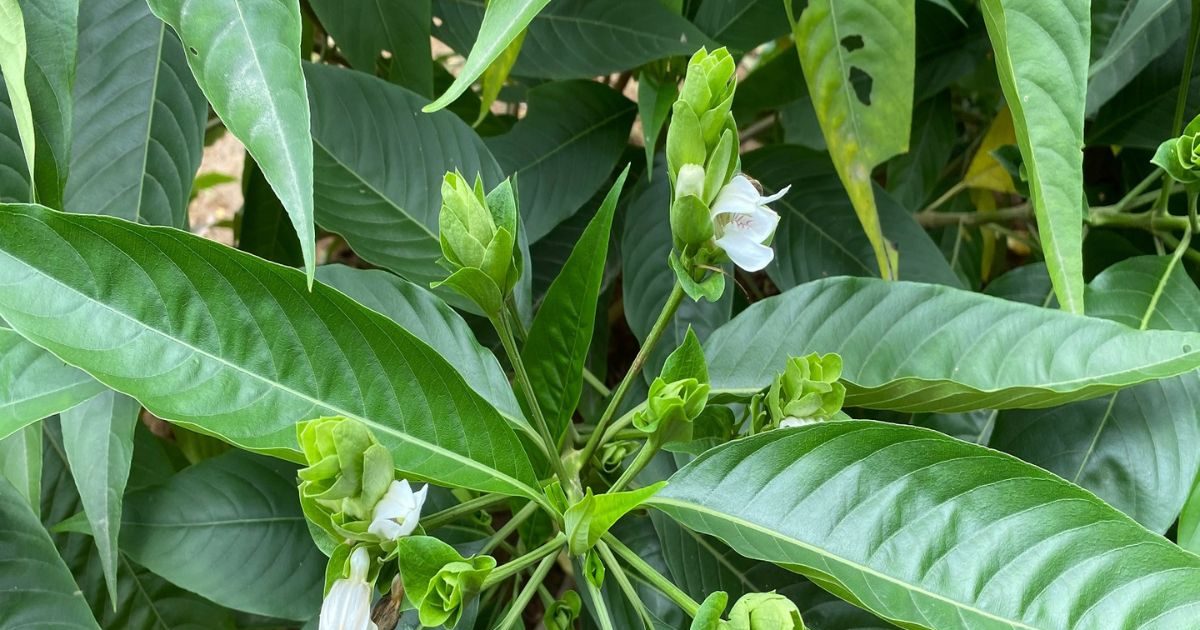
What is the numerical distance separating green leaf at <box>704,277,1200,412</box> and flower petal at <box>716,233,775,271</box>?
0.48ft

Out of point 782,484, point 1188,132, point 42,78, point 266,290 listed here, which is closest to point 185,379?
point 266,290

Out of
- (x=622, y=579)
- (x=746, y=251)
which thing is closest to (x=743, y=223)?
(x=746, y=251)

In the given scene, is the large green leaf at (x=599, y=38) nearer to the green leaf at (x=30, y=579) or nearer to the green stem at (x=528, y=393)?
the green stem at (x=528, y=393)

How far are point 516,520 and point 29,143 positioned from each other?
0.36 metres

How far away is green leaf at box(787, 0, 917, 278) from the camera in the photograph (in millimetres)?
611

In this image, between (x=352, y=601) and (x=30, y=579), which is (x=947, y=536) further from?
(x=30, y=579)

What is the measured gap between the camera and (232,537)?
609mm

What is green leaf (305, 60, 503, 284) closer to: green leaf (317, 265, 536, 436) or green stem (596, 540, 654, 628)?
green leaf (317, 265, 536, 436)

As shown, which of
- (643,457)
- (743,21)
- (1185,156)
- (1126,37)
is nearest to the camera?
(643,457)

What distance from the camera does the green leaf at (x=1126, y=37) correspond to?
28.0 inches

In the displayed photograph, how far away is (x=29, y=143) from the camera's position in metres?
0.43

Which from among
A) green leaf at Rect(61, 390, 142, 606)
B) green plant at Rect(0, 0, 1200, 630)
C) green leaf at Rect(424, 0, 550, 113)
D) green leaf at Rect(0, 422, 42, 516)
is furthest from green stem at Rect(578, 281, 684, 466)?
green leaf at Rect(0, 422, 42, 516)

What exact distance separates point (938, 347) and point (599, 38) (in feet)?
1.51

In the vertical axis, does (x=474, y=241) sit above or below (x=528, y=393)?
above
